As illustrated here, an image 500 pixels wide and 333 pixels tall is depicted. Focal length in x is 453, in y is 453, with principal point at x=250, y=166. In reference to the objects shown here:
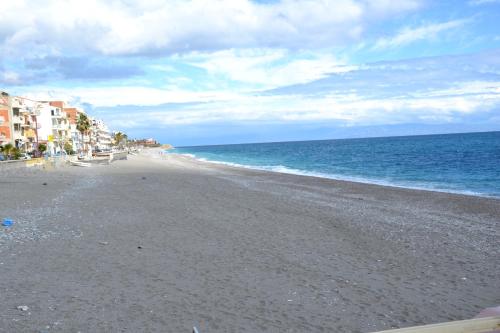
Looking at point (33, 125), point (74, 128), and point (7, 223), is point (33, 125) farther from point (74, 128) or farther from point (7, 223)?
point (7, 223)

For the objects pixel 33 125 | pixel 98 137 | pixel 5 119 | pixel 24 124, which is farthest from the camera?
pixel 98 137

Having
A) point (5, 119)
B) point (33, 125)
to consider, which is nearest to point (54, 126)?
point (33, 125)

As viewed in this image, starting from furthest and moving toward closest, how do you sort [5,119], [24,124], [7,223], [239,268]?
[24,124], [5,119], [7,223], [239,268]

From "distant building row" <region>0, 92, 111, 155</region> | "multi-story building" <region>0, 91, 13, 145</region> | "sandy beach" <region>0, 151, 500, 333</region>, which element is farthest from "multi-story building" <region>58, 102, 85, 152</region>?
"sandy beach" <region>0, 151, 500, 333</region>

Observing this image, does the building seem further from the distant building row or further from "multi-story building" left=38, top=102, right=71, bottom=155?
"multi-story building" left=38, top=102, right=71, bottom=155

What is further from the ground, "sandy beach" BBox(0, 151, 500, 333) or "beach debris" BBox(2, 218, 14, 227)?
"beach debris" BBox(2, 218, 14, 227)

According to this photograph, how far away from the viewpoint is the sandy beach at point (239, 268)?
19.7ft

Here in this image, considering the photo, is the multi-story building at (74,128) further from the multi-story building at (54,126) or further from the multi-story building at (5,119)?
the multi-story building at (5,119)

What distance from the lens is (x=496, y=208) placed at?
58.4 feet

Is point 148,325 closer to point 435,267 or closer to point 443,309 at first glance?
point 443,309

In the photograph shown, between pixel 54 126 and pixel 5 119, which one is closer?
pixel 5 119

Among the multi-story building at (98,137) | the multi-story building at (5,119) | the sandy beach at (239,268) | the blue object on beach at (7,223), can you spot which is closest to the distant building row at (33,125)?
the multi-story building at (5,119)

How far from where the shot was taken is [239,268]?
8.37 metres

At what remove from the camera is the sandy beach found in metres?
6.02
